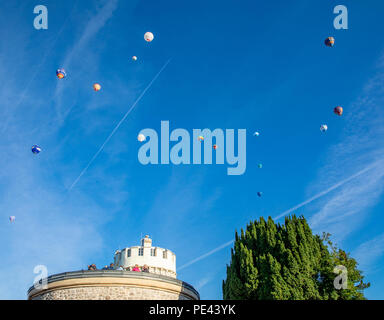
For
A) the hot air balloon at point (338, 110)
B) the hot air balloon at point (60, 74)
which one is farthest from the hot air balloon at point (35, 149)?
the hot air balloon at point (338, 110)

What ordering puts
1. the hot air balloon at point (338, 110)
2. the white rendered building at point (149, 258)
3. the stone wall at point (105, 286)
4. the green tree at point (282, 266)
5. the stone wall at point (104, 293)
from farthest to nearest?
the white rendered building at point (149, 258), the hot air balloon at point (338, 110), the green tree at point (282, 266), the stone wall at point (105, 286), the stone wall at point (104, 293)

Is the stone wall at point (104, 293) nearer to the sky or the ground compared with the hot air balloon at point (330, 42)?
nearer to the ground

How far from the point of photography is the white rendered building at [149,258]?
36219mm

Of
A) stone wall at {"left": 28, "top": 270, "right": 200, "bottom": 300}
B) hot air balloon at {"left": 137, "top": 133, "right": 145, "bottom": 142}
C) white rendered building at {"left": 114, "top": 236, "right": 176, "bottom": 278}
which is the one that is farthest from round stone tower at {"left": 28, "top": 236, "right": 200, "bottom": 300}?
white rendered building at {"left": 114, "top": 236, "right": 176, "bottom": 278}

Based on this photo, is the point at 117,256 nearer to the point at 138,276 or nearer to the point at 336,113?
the point at 138,276

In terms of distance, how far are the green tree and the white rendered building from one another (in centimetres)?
1133

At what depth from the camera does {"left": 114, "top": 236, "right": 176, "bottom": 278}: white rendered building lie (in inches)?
1426

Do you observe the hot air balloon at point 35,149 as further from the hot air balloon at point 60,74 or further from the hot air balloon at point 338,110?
the hot air balloon at point 338,110

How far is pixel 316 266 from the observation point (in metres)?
23.5

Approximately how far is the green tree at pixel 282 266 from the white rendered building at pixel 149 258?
1133 cm

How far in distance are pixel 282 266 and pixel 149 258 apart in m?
17.8
